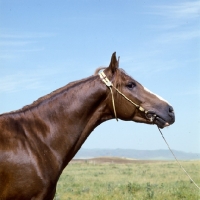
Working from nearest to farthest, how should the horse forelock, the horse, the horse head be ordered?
the horse
the horse forelock
the horse head

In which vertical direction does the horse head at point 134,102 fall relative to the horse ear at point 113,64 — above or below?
below

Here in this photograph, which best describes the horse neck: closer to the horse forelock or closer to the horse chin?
the horse forelock

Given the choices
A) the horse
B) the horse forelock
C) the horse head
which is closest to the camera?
the horse

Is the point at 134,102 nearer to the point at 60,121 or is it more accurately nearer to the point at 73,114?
the point at 73,114

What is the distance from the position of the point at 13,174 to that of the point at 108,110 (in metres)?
1.64

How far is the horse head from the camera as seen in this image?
5.09 metres

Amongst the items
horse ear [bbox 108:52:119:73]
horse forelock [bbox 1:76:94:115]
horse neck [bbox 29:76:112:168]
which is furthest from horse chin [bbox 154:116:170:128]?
horse forelock [bbox 1:76:94:115]

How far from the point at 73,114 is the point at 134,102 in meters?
0.91

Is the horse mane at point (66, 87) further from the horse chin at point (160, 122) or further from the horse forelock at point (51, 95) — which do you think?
the horse chin at point (160, 122)

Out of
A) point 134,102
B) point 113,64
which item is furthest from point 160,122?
point 113,64

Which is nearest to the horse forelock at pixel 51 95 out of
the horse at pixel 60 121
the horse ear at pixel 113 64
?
the horse at pixel 60 121

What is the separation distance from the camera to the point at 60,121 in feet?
16.2

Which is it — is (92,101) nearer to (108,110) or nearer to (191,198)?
(108,110)

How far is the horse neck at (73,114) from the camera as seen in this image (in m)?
4.85
